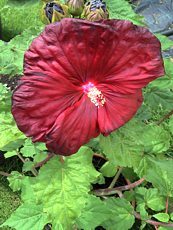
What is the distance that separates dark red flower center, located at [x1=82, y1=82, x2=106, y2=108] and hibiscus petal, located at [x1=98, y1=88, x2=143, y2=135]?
1cm

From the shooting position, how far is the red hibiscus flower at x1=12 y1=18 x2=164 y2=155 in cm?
83

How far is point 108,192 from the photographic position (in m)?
1.65

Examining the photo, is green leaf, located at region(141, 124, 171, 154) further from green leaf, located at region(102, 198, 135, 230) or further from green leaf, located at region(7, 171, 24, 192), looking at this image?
green leaf, located at region(7, 171, 24, 192)

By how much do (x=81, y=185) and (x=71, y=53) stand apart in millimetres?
315

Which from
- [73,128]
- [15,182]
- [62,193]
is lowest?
[15,182]

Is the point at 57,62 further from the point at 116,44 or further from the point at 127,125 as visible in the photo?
the point at 127,125

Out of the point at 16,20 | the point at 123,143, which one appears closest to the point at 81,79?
the point at 123,143

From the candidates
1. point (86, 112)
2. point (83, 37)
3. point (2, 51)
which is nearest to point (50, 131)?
point (86, 112)

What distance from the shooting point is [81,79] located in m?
0.87

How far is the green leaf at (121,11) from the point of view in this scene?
3.82 ft

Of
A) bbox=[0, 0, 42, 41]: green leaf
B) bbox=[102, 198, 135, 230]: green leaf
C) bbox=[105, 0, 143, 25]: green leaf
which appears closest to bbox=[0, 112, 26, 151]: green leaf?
bbox=[105, 0, 143, 25]: green leaf

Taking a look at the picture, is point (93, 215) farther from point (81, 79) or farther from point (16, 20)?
point (16, 20)

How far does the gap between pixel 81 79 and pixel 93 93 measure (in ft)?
0.11

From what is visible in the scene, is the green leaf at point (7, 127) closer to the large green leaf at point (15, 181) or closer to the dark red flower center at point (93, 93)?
the dark red flower center at point (93, 93)
